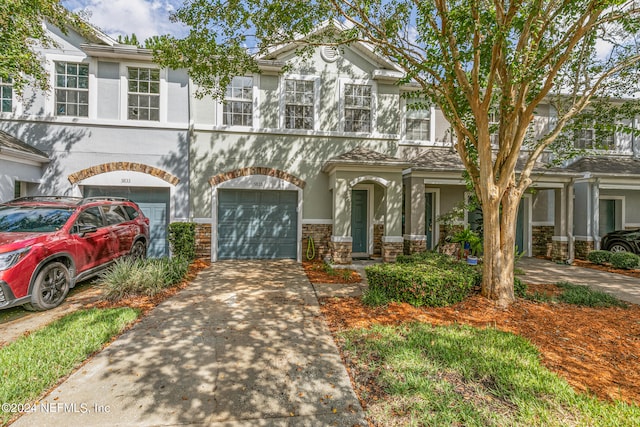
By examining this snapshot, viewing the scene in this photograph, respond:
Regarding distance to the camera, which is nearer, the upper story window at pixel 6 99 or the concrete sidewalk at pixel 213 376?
the concrete sidewalk at pixel 213 376

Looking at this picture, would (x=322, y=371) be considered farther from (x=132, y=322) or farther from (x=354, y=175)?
(x=354, y=175)

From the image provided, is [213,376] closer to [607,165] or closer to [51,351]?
[51,351]

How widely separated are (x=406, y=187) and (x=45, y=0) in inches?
411

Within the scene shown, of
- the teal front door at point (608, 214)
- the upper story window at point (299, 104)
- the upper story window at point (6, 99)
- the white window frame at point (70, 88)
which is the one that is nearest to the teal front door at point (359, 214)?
the upper story window at point (299, 104)

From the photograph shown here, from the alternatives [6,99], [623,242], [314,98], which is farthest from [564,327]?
[6,99]

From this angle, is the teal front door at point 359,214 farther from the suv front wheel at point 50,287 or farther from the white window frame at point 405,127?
the suv front wheel at point 50,287

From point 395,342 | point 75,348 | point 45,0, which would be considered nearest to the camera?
point 75,348

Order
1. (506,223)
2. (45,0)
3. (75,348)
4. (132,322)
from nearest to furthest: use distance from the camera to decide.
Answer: (75,348) < (132,322) < (506,223) < (45,0)

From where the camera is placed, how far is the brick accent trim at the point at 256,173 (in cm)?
968

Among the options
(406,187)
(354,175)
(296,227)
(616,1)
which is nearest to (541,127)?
(406,187)

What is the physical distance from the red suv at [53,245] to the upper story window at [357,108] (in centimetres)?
741

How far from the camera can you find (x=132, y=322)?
458 centimetres

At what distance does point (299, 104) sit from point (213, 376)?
→ 880cm

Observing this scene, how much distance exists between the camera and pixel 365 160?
9.03 meters
